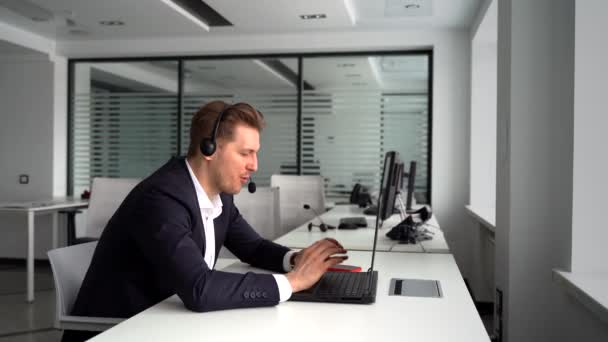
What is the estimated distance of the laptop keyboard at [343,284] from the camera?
1.48m

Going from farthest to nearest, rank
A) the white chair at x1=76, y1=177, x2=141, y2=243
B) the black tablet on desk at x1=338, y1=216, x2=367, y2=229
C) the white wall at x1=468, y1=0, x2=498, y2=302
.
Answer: the white wall at x1=468, y1=0, x2=498, y2=302, the white chair at x1=76, y1=177, x2=141, y2=243, the black tablet on desk at x1=338, y1=216, x2=367, y2=229

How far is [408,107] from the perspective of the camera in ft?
18.7

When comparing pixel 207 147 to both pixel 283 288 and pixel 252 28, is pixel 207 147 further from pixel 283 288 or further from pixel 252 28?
pixel 252 28

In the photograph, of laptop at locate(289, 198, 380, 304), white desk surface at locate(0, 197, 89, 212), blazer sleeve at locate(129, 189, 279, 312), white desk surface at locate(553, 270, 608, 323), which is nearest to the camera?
blazer sleeve at locate(129, 189, 279, 312)

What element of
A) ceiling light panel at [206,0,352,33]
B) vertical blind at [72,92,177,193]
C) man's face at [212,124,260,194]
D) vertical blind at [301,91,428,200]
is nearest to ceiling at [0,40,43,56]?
vertical blind at [72,92,177,193]

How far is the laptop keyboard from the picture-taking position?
58.2 inches

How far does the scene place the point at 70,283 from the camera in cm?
171

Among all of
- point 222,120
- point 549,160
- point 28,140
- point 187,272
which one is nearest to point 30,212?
point 28,140

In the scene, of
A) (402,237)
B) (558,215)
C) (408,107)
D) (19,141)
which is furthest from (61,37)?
(558,215)

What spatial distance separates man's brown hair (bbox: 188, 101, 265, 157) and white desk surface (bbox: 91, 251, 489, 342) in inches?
20.1

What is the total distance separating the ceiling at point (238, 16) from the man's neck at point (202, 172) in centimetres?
320

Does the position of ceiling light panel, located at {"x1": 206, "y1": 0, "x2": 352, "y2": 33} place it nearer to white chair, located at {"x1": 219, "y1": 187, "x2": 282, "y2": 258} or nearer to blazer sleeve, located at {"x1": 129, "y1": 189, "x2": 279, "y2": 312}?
white chair, located at {"x1": 219, "y1": 187, "x2": 282, "y2": 258}

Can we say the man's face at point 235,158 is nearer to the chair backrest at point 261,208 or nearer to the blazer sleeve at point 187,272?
the blazer sleeve at point 187,272

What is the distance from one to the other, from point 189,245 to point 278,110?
4705 mm
